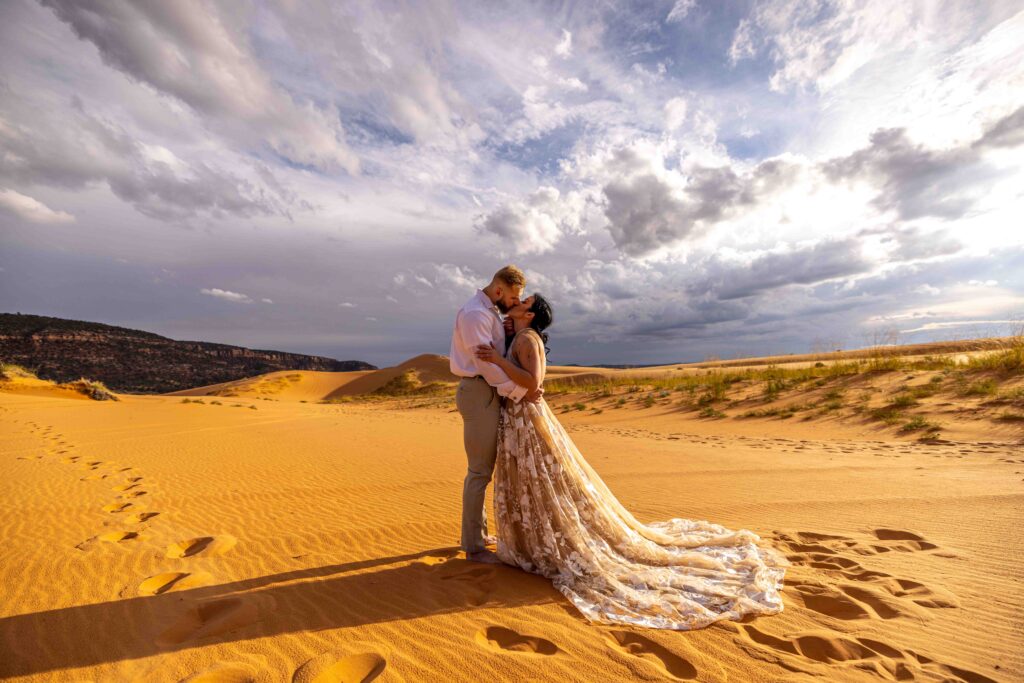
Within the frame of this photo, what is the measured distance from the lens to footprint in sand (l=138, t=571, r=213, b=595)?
3512 mm

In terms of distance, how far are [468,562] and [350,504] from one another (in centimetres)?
287

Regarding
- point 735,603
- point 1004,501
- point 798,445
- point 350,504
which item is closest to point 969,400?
point 798,445

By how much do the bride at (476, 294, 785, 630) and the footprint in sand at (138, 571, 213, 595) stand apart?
2324 millimetres

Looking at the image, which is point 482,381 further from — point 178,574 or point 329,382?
point 329,382

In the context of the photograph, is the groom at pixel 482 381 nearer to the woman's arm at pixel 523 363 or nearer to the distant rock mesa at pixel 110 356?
the woman's arm at pixel 523 363

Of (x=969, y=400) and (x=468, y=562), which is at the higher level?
(x=969, y=400)

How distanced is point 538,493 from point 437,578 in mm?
1029

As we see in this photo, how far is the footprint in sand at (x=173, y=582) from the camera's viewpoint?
11.5 ft

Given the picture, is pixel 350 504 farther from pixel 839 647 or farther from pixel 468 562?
pixel 839 647

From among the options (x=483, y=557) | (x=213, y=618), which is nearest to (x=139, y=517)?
(x=213, y=618)

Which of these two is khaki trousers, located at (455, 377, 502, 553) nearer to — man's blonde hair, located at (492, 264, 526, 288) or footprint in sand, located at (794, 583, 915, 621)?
man's blonde hair, located at (492, 264, 526, 288)

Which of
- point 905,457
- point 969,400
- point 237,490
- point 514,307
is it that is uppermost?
point 514,307

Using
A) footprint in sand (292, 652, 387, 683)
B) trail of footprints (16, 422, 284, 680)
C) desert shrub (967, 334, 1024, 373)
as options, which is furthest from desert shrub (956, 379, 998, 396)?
trail of footprints (16, 422, 284, 680)

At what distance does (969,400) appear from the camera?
10.6m
